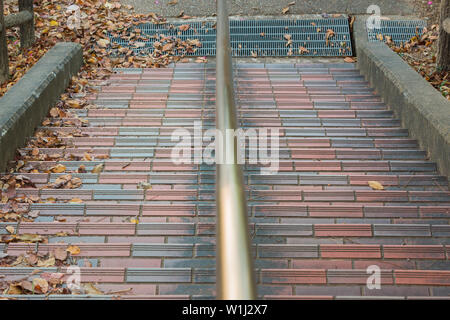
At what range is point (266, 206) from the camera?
3.69 meters

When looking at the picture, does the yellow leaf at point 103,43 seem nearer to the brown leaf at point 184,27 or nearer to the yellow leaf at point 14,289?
the brown leaf at point 184,27

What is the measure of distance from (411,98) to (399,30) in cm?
295

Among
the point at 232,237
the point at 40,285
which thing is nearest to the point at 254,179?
the point at 40,285

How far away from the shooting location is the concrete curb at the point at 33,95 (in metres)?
4.38

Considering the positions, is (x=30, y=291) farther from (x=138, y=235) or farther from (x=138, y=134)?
(x=138, y=134)

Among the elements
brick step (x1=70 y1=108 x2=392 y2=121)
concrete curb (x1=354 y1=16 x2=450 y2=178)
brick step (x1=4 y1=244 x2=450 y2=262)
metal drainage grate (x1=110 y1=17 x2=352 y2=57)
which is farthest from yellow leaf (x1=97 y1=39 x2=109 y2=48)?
brick step (x1=4 y1=244 x2=450 y2=262)

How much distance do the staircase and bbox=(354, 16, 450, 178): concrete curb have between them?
0.12 meters

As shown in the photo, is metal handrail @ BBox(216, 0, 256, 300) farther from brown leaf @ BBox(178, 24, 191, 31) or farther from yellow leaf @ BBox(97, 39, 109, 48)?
brown leaf @ BBox(178, 24, 191, 31)

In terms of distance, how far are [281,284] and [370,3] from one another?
6.09 metres

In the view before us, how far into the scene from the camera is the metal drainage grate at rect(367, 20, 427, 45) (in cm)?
746

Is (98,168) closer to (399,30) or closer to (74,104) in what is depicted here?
(74,104)

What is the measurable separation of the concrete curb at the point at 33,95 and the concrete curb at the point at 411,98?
3.11 meters

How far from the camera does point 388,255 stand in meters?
3.26

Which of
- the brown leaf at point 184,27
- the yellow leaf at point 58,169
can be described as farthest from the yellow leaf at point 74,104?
the brown leaf at point 184,27
